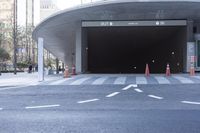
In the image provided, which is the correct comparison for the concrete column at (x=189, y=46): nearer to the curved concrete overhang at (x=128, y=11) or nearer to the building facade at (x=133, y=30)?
A: the building facade at (x=133, y=30)

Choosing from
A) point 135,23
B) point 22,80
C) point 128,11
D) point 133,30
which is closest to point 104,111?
point 22,80

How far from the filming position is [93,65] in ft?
180

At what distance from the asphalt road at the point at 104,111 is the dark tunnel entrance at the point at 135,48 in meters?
20.4

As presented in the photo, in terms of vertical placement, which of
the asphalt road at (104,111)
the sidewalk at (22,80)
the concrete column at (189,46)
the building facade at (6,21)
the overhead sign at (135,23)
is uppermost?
the building facade at (6,21)

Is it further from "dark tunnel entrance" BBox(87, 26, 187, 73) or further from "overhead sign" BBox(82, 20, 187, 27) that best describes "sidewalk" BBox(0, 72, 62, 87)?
"dark tunnel entrance" BBox(87, 26, 187, 73)

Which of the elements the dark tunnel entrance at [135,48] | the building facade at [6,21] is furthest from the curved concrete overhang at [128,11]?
the building facade at [6,21]

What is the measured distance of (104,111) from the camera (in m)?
11.1

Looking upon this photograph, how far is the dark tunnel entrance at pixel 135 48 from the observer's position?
3936 centimetres

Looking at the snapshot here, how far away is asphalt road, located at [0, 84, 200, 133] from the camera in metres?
8.68

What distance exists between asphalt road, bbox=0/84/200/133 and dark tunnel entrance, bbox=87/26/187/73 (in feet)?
66.9

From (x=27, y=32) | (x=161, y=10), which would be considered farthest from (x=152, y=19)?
(x=27, y=32)

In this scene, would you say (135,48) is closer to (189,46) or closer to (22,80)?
(189,46)

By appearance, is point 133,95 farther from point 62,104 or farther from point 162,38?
point 162,38

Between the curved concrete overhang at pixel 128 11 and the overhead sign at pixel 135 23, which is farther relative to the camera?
the overhead sign at pixel 135 23
